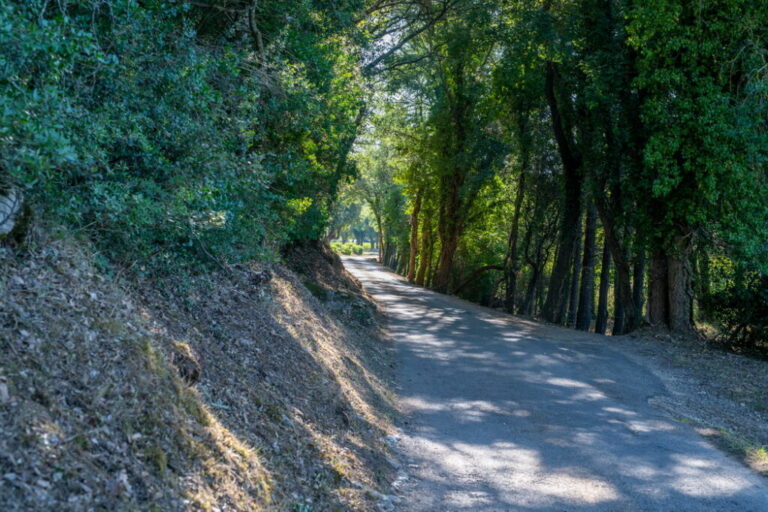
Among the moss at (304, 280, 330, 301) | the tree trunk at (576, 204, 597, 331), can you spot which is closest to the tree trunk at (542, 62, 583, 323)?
the tree trunk at (576, 204, 597, 331)

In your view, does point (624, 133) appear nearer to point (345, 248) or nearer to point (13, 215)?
point (13, 215)

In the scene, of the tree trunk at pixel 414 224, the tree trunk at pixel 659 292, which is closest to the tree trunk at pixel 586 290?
the tree trunk at pixel 659 292

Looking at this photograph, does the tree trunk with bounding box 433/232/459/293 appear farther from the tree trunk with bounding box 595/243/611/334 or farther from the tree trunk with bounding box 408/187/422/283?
the tree trunk with bounding box 595/243/611/334

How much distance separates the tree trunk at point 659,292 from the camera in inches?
694

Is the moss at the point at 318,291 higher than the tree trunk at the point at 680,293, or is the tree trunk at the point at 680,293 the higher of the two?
the tree trunk at the point at 680,293

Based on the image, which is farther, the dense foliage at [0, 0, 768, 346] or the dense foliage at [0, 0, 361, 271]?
the dense foliage at [0, 0, 768, 346]

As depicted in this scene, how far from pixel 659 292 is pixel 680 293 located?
2.06 ft

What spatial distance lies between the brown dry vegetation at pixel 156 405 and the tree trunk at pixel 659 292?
1220 centimetres

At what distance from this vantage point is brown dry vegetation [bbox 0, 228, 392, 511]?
3463 millimetres

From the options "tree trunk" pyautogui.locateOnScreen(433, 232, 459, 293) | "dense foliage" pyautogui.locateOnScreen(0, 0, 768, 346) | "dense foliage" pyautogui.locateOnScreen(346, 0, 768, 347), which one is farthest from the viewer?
"tree trunk" pyautogui.locateOnScreen(433, 232, 459, 293)

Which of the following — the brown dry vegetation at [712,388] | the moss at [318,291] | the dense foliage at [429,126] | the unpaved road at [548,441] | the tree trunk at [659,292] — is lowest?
the unpaved road at [548,441]

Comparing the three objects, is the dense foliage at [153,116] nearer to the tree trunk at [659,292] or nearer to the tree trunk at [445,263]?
the tree trunk at [659,292]

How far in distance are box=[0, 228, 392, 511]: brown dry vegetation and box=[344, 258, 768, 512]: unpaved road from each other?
0.86 meters

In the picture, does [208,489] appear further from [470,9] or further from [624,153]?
[470,9]
